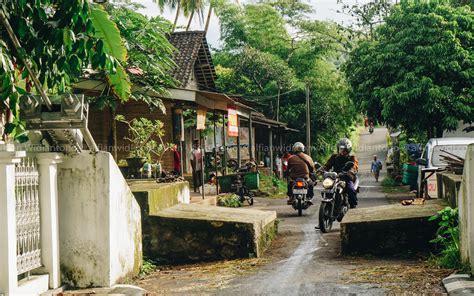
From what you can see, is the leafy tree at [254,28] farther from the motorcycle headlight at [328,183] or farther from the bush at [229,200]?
the motorcycle headlight at [328,183]

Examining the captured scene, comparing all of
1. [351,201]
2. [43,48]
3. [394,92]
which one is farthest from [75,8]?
[394,92]

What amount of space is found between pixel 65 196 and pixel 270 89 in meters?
30.9

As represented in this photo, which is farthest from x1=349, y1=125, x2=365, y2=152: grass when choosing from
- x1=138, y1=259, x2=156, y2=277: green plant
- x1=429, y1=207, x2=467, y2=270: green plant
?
x1=138, y1=259, x2=156, y2=277: green plant

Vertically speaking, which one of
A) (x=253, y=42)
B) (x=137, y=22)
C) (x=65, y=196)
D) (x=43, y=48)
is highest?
(x=253, y=42)

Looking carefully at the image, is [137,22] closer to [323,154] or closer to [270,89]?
[270,89]

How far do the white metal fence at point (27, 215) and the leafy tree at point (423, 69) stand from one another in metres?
17.4

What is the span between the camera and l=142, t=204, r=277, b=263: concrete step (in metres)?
9.23

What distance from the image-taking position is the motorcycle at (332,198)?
38.0 ft

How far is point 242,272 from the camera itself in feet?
27.0

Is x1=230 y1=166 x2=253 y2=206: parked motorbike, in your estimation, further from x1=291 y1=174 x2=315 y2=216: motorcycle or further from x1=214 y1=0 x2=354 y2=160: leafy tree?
x1=214 y1=0 x2=354 y2=160: leafy tree

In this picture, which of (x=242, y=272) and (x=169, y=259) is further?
(x=169, y=259)

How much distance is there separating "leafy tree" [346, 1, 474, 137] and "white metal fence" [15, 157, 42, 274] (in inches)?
685

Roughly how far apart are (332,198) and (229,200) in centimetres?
781

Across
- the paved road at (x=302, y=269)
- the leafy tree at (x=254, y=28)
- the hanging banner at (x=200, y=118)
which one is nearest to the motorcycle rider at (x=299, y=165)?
the paved road at (x=302, y=269)
